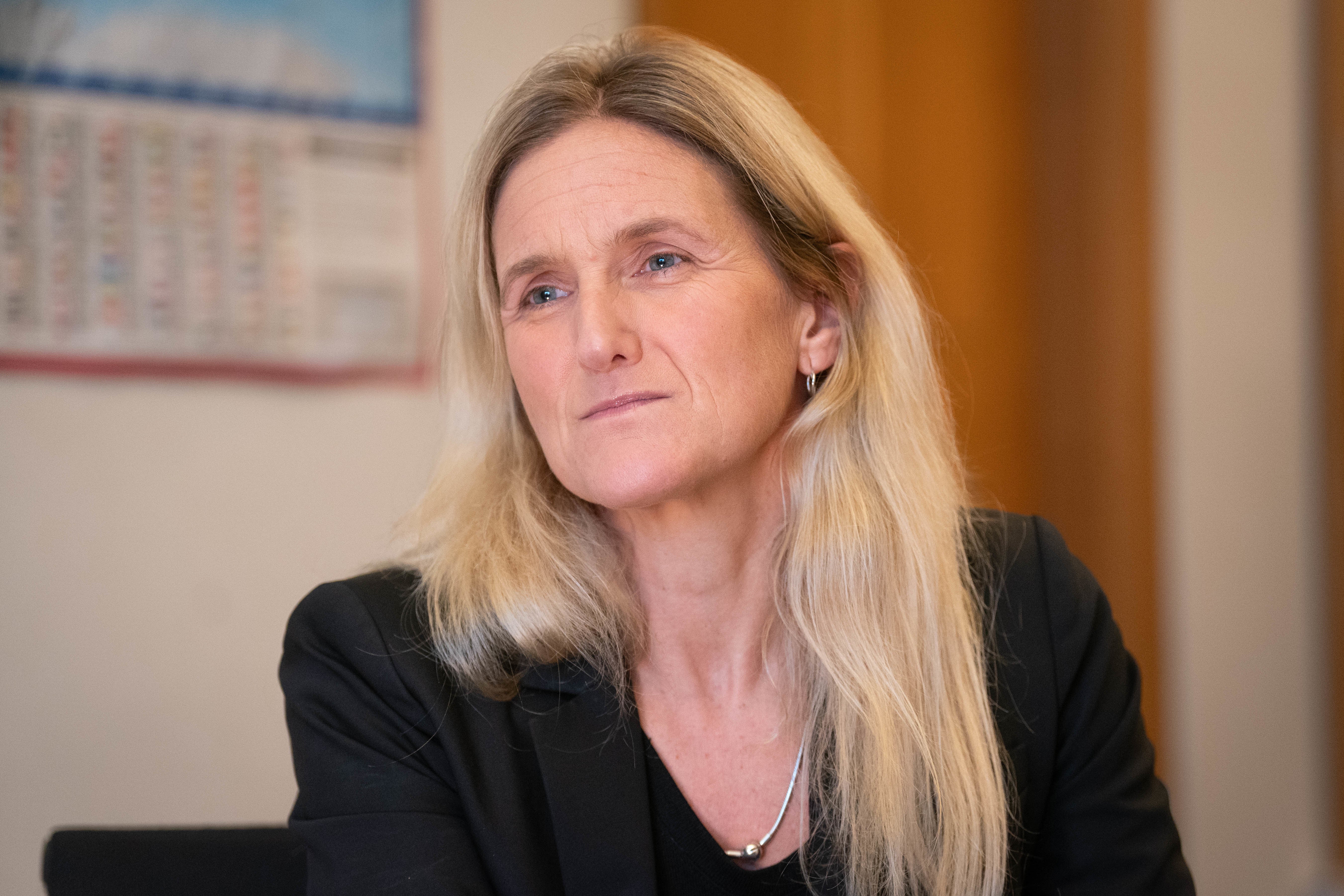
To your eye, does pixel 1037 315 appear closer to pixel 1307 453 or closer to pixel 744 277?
pixel 1307 453

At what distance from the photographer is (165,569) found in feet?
6.48

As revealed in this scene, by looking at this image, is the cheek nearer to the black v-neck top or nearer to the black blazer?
the black blazer

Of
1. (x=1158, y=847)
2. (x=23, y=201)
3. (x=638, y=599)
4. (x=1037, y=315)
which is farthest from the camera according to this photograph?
(x=1037, y=315)

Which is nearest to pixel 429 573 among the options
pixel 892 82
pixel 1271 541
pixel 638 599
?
pixel 638 599

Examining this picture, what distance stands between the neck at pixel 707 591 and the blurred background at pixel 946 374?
36.3 inches

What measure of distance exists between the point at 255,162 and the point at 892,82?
4.95 ft

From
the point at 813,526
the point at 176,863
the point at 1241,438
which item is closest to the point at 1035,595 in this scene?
the point at 813,526

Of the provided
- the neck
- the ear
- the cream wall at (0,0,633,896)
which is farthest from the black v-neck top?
the cream wall at (0,0,633,896)

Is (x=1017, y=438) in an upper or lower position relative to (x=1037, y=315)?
lower

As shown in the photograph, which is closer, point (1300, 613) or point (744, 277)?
point (744, 277)

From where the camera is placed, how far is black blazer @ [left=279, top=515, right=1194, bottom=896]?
3.80ft

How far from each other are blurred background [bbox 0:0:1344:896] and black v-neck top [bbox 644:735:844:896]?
107 cm

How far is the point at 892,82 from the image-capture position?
2.71 meters

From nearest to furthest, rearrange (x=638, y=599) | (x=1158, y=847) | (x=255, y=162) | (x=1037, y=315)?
(x=1158, y=847)
(x=638, y=599)
(x=255, y=162)
(x=1037, y=315)
